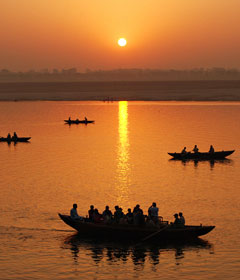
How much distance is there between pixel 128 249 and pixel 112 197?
14.1m

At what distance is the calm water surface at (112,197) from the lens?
3331 cm

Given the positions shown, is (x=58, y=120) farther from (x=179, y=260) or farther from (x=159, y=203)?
(x=179, y=260)

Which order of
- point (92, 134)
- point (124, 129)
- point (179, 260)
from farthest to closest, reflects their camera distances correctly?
1. point (124, 129)
2. point (92, 134)
3. point (179, 260)

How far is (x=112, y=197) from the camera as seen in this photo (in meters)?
50.0

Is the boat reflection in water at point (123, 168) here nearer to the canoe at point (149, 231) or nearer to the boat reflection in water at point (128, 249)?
the canoe at point (149, 231)

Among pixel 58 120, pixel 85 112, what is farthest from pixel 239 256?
pixel 85 112

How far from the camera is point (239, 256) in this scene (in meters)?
34.4

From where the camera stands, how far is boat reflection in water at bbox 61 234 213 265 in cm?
3444

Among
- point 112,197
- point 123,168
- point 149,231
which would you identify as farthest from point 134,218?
point 123,168

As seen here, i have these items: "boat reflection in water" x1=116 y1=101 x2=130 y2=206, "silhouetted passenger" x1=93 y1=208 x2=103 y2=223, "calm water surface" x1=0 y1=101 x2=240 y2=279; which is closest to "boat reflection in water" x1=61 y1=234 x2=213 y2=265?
"calm water surface" x1=0 y1=101 x2=240 y2=279

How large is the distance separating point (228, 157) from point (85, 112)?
92.7 meters

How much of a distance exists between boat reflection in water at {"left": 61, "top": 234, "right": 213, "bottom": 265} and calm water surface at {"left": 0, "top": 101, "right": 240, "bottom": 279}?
0.19 feet

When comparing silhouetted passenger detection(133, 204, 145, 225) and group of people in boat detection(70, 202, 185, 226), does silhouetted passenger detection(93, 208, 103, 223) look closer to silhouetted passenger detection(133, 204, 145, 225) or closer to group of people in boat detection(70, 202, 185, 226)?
group of people in boat detection(70, 202, 185, 226)

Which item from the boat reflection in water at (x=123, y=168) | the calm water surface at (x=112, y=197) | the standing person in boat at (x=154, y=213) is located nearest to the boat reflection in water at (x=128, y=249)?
Answer: the calm water surface at (x=112, y=197)
